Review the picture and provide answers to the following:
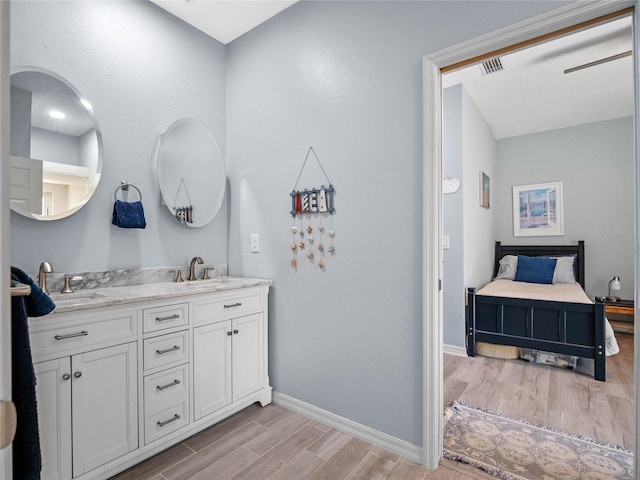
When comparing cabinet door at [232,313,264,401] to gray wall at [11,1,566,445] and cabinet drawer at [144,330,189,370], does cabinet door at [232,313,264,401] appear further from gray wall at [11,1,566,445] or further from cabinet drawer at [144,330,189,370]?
cabinet drawer at [144,330,189,370]

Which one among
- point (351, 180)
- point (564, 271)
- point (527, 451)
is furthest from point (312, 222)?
point (564, 271)

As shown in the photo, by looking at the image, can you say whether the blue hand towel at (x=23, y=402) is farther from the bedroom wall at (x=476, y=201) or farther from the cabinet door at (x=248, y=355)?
the bedroom wall at (x=476, y=201)

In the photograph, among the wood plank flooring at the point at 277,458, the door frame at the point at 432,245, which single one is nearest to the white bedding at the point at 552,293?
the door frame at the point at 432,245

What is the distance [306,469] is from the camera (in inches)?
67.8

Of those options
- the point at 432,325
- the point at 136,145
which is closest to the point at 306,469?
the point at 432,325

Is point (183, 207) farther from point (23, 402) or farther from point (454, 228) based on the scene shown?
point (454, 228)

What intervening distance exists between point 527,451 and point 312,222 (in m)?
1.82

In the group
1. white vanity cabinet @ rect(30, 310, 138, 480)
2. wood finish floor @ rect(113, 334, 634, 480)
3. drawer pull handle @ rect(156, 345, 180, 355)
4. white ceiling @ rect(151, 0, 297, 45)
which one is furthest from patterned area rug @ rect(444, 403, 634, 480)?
white ceiling @ rect(151, 0, 297, 45)

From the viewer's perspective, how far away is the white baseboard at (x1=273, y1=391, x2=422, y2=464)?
71.4 inches

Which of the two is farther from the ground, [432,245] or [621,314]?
[432,245]

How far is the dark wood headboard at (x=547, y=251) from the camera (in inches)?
183

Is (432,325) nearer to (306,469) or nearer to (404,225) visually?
(404,225)

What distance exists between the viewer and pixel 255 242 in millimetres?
2592

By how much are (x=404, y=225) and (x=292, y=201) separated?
2.79 feet
